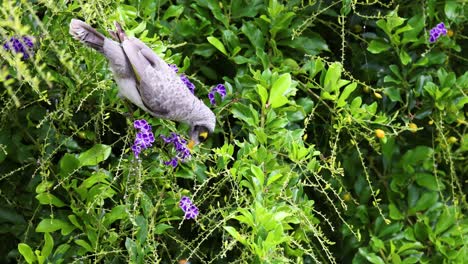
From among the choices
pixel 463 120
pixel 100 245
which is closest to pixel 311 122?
pixel 463 120

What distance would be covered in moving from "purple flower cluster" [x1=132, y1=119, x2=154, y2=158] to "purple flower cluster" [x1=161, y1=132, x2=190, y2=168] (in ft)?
0.31

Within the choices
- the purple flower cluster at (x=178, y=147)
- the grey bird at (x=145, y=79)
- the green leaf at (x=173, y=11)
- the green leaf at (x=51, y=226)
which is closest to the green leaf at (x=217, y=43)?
the green leaf at (x=173, y=11)

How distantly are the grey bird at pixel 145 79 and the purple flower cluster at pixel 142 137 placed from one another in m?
0.07

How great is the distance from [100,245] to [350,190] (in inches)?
34.5

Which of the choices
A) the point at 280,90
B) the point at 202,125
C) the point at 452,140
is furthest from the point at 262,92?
the point at 452,140

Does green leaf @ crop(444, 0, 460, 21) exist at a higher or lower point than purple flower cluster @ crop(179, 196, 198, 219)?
higher

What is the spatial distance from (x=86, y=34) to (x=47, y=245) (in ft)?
1.79

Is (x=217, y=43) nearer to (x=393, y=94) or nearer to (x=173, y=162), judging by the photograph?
(x=173, y=162)

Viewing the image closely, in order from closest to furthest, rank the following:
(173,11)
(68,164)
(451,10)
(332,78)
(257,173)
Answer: (257,173)
(68,164)
(332,78)
(173,11)
(451,10)

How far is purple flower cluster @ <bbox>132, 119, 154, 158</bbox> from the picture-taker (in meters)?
1.81

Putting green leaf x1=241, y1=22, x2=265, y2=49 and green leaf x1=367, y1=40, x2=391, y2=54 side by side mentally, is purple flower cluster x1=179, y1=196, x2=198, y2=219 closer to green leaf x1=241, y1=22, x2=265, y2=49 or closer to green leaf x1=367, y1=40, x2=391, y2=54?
green leaf x1=241, y1=22, x2=265, y2=49

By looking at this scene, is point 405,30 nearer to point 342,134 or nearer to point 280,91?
point 342,134

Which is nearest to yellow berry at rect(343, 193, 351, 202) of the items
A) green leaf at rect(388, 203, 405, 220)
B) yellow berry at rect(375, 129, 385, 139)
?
green leaf at rect(388, 203, 405, 220)

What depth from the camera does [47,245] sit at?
73.3 inches
